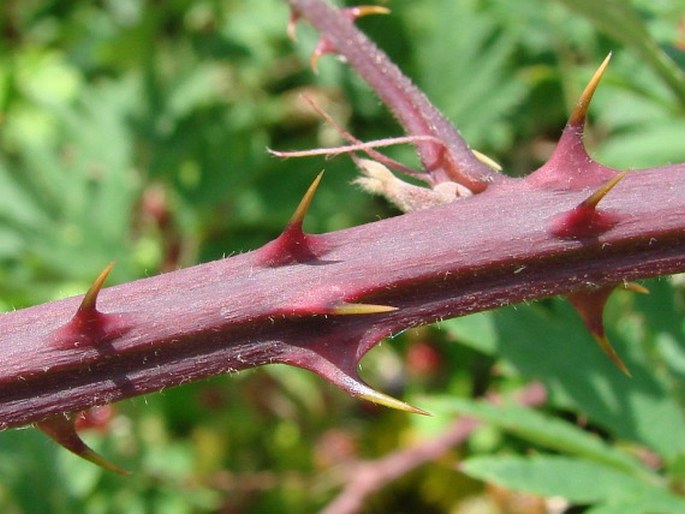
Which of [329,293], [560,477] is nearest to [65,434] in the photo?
[329,293]

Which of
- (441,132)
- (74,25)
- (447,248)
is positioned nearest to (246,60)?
(74,25)

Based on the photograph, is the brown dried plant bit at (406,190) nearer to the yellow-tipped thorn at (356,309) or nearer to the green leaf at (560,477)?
the yellow-tipped thorn at (356,309)

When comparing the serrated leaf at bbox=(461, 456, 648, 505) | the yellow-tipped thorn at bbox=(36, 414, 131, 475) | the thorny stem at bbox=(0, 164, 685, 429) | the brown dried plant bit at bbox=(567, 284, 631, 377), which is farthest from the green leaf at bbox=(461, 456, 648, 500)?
the yellow-tipped thorn at bbox=(36, 414, 131, 475)

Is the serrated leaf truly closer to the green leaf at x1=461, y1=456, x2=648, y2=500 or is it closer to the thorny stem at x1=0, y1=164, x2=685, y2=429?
the green leaf at x1=461, y1=456, x2=648, y2=500

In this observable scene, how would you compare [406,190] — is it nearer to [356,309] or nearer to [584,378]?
[356,309]

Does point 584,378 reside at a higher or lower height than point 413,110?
lower

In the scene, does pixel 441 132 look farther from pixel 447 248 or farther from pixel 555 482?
pixel 555 482

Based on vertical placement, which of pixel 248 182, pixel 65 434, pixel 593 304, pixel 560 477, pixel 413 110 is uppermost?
pixel 413 110
